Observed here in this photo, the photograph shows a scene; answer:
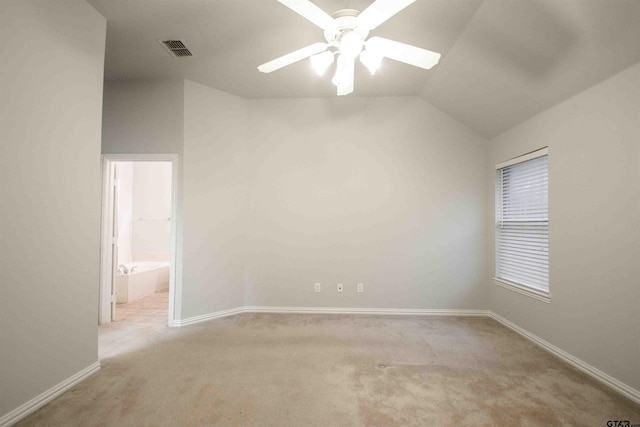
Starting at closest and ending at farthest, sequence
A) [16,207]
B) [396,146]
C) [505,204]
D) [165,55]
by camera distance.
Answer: [16,207] → [165,55] → [505,204] → [396,146]

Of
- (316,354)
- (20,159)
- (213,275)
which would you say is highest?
(20,159)

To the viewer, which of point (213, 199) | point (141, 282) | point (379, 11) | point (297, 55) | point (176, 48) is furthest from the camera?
point (141, 282)

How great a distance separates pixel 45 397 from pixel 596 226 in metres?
4.05

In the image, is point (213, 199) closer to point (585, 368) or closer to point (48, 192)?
point (48, 192)

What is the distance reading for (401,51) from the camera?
5.82 feet

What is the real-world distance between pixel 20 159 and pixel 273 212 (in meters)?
2.51

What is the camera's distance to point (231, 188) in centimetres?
385

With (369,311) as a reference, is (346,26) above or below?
above

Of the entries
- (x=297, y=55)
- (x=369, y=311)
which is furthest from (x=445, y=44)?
(x=369, y=311)

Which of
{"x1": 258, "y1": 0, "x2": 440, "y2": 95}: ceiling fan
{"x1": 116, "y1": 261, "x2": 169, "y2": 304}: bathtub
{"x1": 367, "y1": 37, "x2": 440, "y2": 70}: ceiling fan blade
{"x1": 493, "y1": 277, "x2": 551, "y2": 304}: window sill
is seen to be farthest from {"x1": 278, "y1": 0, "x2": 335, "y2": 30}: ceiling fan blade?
{"x1": 116, "y1": 261, "x2": 169, "y2": 304}: bathtub

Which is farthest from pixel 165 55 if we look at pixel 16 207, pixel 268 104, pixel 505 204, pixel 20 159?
pixel 505 204

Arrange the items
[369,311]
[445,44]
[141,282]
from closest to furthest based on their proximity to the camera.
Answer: [445,44], [369,311], [141,282]

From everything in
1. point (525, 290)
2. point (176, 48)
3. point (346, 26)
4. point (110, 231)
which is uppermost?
point (176, 48)

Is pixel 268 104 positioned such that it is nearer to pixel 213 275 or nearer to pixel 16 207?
pixel 213 275
